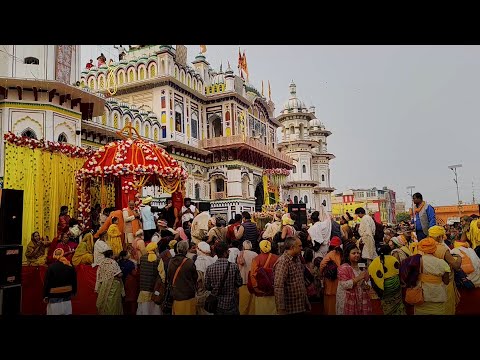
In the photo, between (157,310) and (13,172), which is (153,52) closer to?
(13,172)

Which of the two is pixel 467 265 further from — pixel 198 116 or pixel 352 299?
pixel 198 116

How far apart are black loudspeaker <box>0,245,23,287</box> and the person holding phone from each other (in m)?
4.69

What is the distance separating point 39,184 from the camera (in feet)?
33.5

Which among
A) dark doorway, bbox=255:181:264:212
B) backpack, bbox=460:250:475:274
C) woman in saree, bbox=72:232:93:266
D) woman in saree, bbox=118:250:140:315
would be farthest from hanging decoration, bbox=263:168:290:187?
backpack, bbox=460:250:475:274

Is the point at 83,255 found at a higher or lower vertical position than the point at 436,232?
lower

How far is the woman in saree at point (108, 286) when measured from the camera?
6.62 meters

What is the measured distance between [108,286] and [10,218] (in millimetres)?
1862

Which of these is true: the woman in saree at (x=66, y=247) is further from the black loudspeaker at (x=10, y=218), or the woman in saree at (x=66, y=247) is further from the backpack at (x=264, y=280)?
the backpack at (x=264, y=280)

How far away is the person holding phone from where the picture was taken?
5.36 metres

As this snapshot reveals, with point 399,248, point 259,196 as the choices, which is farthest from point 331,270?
point 259,196

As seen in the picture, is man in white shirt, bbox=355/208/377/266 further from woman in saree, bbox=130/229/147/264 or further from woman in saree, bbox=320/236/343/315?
woman in saree, bbox=130/229/147/264

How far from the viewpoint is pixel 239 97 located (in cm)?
2433
